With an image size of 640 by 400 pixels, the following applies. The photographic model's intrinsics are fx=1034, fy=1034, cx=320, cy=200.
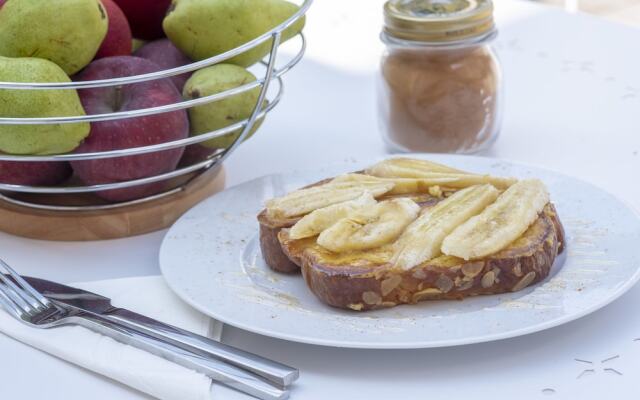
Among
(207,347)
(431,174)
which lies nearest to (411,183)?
(431,174)

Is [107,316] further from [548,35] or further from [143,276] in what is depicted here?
[548,35]

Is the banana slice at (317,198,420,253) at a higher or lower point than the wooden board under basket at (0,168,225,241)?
higher

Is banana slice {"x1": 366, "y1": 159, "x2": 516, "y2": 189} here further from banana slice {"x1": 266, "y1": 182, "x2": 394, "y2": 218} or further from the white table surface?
the white table surface

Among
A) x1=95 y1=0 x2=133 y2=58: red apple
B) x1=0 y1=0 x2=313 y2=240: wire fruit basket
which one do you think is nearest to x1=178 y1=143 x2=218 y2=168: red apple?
x1=0 y1=0 x2=313 y2=240: wire fruit basket

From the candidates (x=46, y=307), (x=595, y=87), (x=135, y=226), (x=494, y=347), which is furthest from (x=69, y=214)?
(x=595, y=87)

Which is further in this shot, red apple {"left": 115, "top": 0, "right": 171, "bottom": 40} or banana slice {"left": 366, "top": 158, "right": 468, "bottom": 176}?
red apple {"left": 115, "top": 0, "right": 171, "bottom": 40}

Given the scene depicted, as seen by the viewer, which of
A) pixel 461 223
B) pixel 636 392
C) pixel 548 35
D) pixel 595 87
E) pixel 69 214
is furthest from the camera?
pixel 548 35

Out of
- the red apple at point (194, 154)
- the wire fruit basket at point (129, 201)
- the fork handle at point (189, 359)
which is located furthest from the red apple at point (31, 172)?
the fork handle at point (189, 359)

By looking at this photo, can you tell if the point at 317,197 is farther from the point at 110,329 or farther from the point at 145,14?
the point at 145,14
